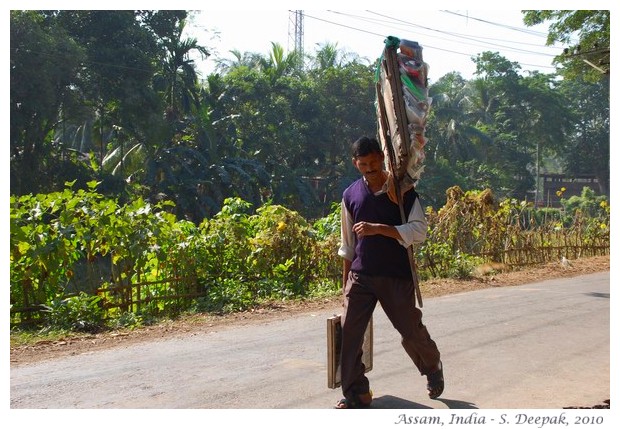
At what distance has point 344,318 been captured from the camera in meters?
5.05

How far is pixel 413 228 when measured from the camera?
4.87 meters

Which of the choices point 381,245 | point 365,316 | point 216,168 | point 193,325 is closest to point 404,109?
point 381,245

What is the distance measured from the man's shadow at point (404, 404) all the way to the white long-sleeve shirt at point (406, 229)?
3.42 ft

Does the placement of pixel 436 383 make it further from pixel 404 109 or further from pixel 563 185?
pixel 563 185

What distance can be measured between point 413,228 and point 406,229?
0.06m

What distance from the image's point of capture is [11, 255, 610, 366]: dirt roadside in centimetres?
726

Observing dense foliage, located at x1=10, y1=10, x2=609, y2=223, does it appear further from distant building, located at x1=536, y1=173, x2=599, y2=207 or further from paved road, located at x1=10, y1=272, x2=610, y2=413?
paved road, located at x1=10, y1=272, x2=610, y2=413

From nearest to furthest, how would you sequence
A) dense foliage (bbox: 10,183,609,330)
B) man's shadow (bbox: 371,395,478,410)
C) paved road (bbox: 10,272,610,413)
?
man's shadow (bbox: 371,395,478,410), paved road (bbox: 10,272,610,413), dense foliage (bbox: 10,183,609,330)

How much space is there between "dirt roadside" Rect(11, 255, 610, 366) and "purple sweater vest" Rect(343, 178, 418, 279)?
141 inches

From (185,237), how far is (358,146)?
5.32 meters

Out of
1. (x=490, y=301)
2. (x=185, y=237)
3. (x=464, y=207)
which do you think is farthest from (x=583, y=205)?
(x=185, y=237)

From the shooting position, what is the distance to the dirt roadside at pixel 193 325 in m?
7.26

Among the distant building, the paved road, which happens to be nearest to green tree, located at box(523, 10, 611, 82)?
the paved road
